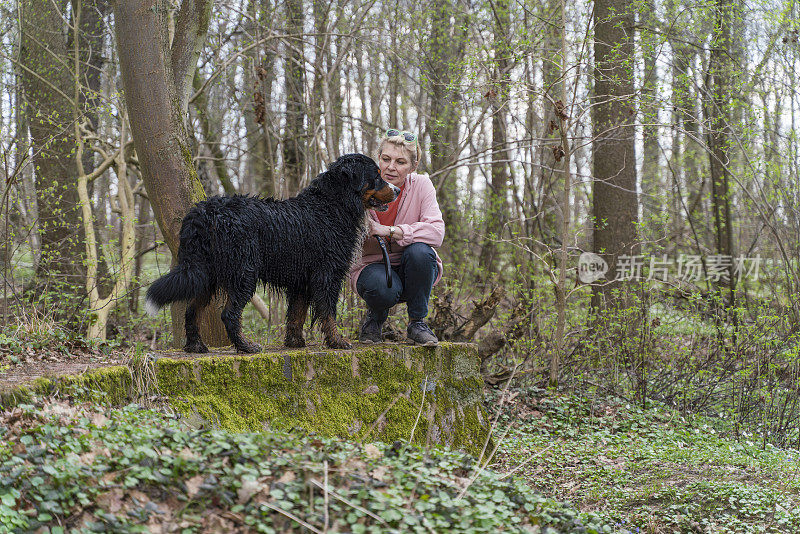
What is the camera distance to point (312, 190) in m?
4.89

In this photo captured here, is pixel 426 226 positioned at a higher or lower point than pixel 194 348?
higher

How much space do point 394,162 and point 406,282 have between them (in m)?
0.99

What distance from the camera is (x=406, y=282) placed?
5.39 m

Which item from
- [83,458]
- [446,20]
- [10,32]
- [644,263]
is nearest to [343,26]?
[446,20]

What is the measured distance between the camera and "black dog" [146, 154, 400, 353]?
4262 millimetres

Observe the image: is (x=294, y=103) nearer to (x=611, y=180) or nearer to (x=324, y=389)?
(x=611, y=180)

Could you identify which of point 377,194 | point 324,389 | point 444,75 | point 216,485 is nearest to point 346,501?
point 216,485

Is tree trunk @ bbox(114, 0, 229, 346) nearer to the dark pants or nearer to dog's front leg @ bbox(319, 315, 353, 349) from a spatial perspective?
dog's front leg @ bbox(319, 315, 353, 349)

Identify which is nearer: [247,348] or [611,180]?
[247,348]

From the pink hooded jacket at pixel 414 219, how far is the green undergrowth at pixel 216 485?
215 centimetres

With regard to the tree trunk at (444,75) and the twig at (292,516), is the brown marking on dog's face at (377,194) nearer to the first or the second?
the twig at (292,516)

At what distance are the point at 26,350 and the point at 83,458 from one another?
231 cm

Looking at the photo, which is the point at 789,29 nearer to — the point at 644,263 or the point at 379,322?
the point at 644,263

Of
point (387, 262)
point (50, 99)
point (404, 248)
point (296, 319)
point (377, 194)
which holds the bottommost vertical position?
point (296, 319)
